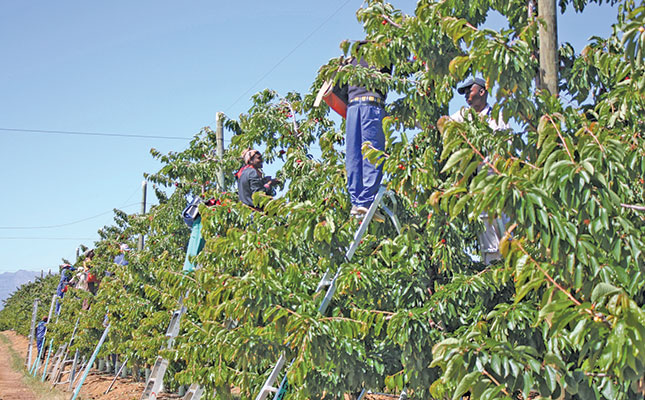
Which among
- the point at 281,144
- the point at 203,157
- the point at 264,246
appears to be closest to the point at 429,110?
the point at 264,246

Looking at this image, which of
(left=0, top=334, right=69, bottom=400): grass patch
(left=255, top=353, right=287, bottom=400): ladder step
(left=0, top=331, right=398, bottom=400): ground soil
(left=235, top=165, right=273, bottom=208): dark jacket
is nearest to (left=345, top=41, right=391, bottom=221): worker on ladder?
(left=255, top=353, right=287, bottom=400): ladder step

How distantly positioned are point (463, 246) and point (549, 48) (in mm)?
1459

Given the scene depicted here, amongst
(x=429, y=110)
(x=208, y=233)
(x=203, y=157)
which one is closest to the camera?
(x=429, y=110)

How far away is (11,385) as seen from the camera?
20.3 m

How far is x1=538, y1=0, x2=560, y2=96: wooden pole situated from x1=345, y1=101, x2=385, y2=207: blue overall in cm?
148

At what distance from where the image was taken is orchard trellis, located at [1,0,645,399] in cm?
244

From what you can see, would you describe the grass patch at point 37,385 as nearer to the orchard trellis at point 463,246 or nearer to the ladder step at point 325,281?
the orchard trellis at point 463,246

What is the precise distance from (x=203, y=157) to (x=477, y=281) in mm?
8146

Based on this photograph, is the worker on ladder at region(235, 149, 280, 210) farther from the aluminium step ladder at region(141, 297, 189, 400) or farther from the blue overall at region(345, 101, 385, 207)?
the blue overall at region(345, 101, 385, 207)

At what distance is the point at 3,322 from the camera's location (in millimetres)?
59562

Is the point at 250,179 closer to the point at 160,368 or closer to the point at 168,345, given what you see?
the point at 168,345

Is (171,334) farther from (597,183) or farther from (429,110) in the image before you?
(597,183)

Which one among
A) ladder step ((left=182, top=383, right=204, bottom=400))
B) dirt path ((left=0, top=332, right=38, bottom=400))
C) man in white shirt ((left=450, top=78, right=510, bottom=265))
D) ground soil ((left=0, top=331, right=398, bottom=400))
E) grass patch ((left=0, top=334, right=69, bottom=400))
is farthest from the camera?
dirt path ((left=0, top=332, right=38, bottom=400))

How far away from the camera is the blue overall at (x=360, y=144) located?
4.53 m
